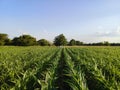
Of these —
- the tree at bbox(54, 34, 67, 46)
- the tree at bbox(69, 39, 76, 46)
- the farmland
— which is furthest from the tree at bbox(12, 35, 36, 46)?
the farmland

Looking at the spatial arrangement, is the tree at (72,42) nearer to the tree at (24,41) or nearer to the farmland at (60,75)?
the tree at (24,41)

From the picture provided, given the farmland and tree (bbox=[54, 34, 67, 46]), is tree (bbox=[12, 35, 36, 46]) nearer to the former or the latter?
tree (bbox=[54, 34, 67, 46])

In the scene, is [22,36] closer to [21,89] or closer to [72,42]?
[72,42]

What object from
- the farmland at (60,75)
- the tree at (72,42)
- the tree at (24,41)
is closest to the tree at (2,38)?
the tree at (24,41)

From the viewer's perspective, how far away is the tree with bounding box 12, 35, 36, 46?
6199 cm

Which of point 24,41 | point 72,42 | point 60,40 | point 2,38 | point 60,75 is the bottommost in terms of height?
point 60,75

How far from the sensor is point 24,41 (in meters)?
63.8

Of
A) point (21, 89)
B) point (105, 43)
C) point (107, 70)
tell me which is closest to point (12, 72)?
point (21, 89)

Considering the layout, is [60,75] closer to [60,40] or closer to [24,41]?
[24,41]

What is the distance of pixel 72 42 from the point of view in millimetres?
99812

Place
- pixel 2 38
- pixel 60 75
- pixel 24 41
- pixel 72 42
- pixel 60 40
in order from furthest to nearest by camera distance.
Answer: pixel 72 42 < pixel 60 40 < pixel 24 41 < pixel 2 38 < pixel 60 75

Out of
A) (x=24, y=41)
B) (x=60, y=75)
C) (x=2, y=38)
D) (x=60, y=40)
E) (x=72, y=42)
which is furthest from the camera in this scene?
(x=72, y=42)

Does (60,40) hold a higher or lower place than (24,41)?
higher

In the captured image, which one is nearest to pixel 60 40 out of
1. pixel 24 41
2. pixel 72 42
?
pixel 72 42
